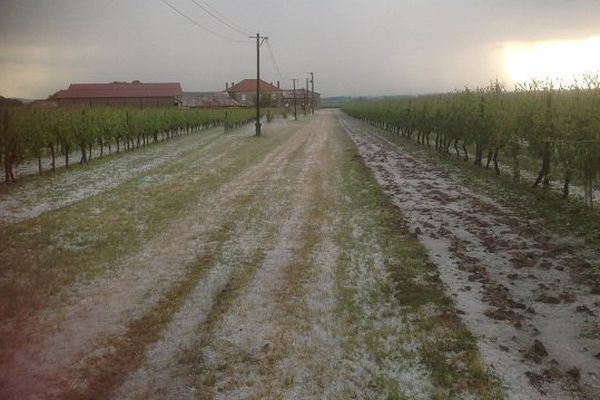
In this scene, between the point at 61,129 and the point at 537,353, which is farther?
the point at 61,129

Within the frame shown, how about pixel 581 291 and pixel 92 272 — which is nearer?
pixel 581 291

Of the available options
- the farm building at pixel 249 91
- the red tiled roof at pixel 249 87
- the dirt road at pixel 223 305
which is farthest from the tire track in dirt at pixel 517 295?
the red tiled roof at pixel 249 87

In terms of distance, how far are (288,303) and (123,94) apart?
87.5m

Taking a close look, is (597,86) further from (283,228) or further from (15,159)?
(15,159)

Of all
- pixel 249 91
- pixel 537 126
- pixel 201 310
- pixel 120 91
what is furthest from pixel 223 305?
pixel 249 91

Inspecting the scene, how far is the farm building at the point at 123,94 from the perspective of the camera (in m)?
84.3

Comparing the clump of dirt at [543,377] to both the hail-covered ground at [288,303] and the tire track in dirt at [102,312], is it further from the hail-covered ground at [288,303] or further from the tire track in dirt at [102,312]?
the tire track in dirt at [102,312]

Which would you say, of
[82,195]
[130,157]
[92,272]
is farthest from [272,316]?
[130,157]

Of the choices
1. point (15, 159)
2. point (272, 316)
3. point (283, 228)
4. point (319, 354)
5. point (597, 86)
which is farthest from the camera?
point (15, 159)

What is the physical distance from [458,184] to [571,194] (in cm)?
352

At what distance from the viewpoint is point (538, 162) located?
2222cm

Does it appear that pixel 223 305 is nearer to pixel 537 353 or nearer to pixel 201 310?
pixel 201 310

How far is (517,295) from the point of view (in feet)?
24.3

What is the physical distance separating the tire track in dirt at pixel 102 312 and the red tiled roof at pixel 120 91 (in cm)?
7977
